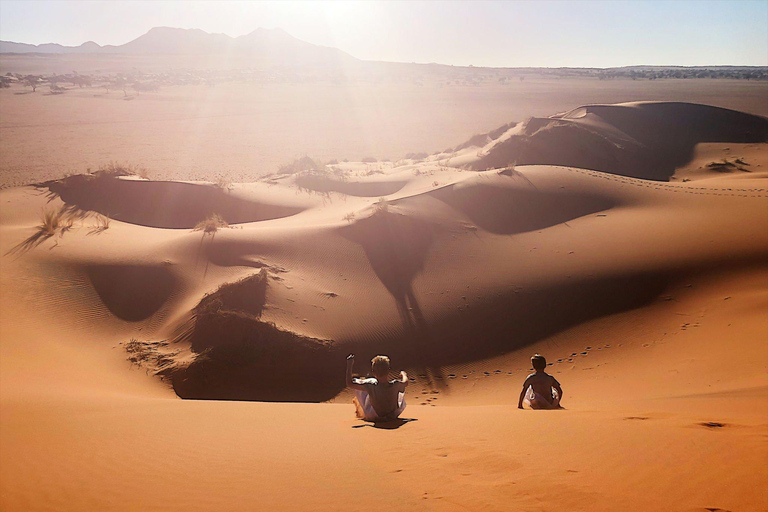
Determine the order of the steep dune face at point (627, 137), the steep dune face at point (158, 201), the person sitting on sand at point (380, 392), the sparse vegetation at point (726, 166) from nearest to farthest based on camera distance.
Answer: the person sitting on sand at point (380, 392) → the steep dune face at point (158, 201) → the sparse vegetation at point (726, 166) → the steep dune face at point (627, 137)

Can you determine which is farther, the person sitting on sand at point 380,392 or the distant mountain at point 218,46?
the distant mountain at point 218,46

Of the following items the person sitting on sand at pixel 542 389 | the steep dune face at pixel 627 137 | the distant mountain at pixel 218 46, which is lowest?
the person sitting on sand at pixel 542 389

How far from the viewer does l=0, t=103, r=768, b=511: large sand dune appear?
3.76 meters

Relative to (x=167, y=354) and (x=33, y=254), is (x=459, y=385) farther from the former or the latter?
(x=33, y=254)

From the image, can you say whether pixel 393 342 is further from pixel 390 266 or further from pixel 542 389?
pixel 542 389

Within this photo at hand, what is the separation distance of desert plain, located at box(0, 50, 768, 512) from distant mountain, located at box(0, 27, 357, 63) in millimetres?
143675

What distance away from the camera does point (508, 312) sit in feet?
33.8

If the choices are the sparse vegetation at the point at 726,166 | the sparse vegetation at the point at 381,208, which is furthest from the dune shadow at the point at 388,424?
the sparse vegetation at the point at 726,166

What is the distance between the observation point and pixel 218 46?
163m

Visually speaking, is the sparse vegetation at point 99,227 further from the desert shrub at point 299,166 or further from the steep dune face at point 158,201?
the desert shrub at point 299,166

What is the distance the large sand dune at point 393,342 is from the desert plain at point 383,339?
4 centimetres

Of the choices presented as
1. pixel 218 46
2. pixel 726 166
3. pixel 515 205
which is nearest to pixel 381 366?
pixel 515 205

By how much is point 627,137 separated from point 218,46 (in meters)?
165

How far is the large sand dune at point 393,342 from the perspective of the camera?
3760 millimetres
